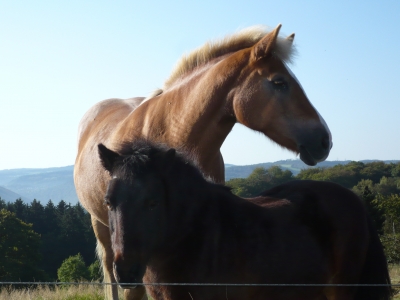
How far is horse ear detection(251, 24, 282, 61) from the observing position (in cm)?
384

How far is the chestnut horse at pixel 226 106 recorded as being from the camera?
3.79 meters

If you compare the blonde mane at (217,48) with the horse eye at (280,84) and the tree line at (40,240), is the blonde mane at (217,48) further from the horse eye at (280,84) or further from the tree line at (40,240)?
the tree line at (40,240)

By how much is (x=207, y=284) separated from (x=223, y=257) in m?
0.28

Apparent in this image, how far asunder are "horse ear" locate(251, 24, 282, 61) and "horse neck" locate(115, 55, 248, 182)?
0.19 metres

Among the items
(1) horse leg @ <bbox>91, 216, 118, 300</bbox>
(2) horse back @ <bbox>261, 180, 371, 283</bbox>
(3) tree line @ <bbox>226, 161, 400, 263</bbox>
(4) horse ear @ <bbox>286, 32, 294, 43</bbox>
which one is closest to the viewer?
(2) horse back @ <bbox>261, 180, 371, 283</bbox>

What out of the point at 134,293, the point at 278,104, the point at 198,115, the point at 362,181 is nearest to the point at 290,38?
the point at 278,104

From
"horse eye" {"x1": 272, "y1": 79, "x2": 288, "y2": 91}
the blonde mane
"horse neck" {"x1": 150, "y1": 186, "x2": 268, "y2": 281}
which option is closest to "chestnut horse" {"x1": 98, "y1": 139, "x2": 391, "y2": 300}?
"horse neck" {"x1": 150, "y1": 186, "x2": 268, "y2": 281}

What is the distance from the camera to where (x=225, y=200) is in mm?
3574

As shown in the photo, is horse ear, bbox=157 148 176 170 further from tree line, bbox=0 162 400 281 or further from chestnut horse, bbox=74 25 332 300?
tree line, bbox=0 162 400 281

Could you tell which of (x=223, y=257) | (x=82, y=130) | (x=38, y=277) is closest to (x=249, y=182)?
(x=38, y=277)

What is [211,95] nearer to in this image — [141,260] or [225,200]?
[225,200]

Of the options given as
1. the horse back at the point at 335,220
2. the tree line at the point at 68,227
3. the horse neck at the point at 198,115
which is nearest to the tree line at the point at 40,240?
the tree line at the point at 68,227

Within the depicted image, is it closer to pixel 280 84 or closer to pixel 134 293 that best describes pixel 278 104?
pixel 280 84

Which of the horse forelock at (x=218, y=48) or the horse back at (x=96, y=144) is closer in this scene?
the horse forelock at (x=218, y=48)
